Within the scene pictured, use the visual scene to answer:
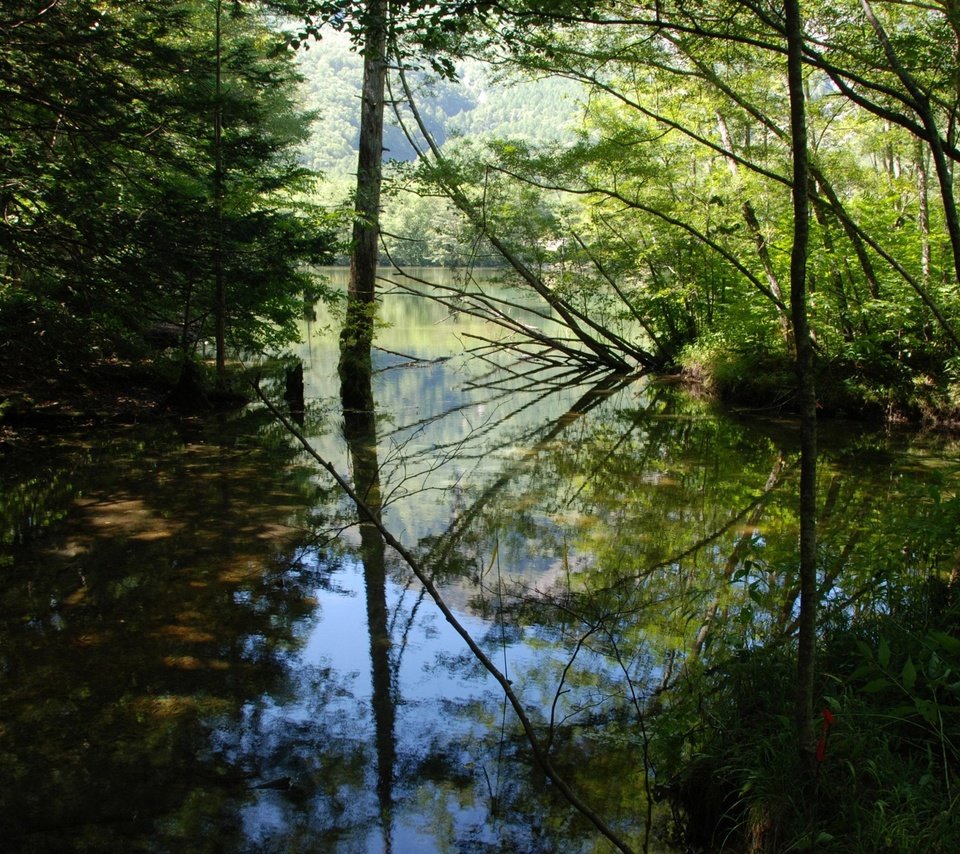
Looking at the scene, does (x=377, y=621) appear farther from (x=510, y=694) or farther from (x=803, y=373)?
(x=803, y=373)

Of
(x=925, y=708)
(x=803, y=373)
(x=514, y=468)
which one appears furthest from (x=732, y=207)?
(x=925, y=708)

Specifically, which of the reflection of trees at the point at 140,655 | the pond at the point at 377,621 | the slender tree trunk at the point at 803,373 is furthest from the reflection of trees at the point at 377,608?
the slender tree trunk at the point at 803,373

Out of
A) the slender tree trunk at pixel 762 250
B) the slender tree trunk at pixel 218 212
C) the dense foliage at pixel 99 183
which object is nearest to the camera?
the dense foliage at pixel 99 183

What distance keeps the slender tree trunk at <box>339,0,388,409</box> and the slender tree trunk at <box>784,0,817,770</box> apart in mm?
9833

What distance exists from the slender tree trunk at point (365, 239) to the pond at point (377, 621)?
3288mm

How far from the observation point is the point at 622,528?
6340 mm

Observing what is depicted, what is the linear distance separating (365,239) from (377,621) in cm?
876

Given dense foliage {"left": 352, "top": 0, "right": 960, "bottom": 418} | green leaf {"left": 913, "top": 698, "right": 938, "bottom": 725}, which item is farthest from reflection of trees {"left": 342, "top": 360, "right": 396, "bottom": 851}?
dense foliage {"left": 352, "top": 0, "right": 960, "bottom": 418}

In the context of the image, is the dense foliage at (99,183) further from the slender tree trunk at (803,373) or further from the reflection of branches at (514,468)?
the slender tree trunk at (803,373)

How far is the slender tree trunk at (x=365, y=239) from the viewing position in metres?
11.6

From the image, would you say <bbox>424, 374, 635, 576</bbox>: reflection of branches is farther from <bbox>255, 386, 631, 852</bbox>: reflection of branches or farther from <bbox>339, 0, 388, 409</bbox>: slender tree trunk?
<bbox>339, 0, 388, 409</bbox>: slender tree trunk

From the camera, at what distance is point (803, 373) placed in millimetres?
2219

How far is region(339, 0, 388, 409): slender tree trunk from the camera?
1155 centimetres

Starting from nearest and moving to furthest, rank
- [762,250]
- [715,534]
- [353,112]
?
[715,534]
[762,250]
[353,112]
